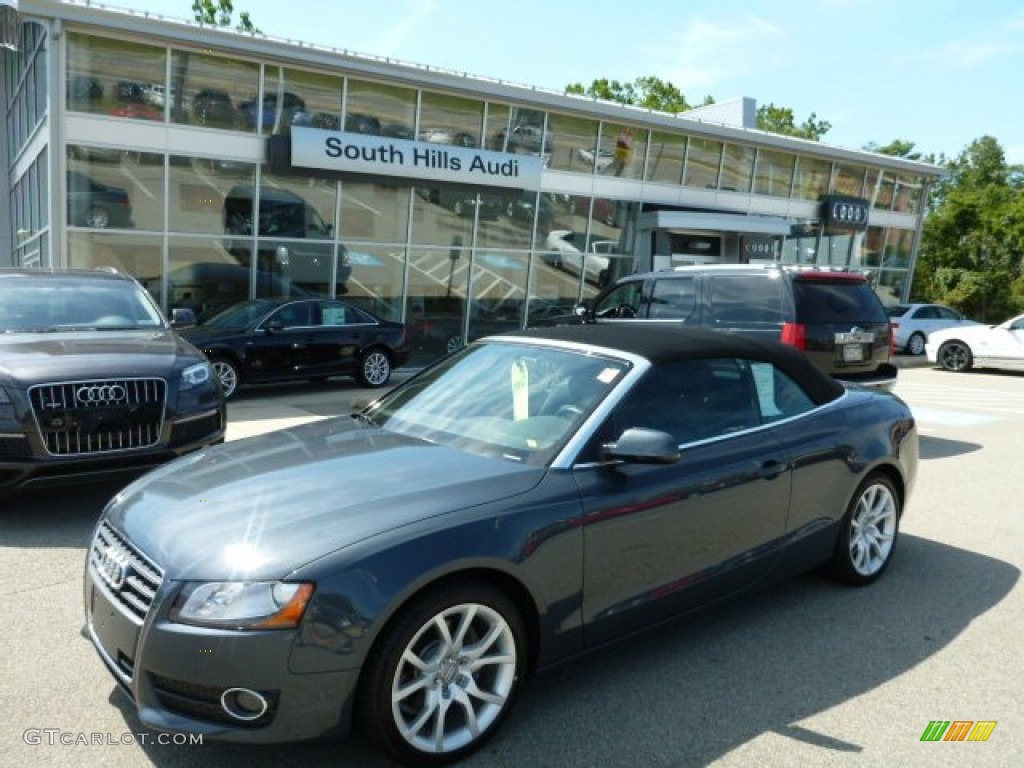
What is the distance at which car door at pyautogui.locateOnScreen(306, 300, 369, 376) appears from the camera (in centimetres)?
1292

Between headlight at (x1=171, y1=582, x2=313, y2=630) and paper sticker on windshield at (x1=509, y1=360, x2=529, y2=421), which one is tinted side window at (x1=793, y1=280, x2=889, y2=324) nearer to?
paper sticker on windshield at (x1=509, y1=360, x2=529, y2=421)

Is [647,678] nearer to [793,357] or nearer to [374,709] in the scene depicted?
[374,709]

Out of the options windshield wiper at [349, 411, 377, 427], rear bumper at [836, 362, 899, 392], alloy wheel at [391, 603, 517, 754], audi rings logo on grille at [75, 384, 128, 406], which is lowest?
alloy wheel at [391, 603, 517, 754]

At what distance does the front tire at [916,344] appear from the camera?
72.6ft

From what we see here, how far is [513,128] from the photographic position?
1862 cm

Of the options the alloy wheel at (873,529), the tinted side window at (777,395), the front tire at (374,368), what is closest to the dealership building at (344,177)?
the front tire at (374,368)

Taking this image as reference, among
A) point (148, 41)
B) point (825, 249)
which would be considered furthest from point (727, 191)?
point (148, 41)

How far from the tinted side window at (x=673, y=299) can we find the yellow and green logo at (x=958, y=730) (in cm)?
644

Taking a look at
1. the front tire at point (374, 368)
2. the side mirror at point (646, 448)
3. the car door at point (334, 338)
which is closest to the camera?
the side mirror at point (646, 448)

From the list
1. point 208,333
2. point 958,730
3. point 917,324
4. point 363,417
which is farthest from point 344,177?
point 917,324

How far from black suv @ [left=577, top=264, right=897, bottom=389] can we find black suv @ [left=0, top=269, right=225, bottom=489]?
5.14m

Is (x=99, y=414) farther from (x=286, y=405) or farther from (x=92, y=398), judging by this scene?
(x=286, y=405)

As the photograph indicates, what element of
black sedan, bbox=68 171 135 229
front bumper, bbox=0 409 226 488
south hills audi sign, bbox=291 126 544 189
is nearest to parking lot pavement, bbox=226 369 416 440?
front bumper, bbox=0 409 226 488

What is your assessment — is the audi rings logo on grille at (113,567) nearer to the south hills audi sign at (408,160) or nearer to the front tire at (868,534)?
the front tire at (868,534)
